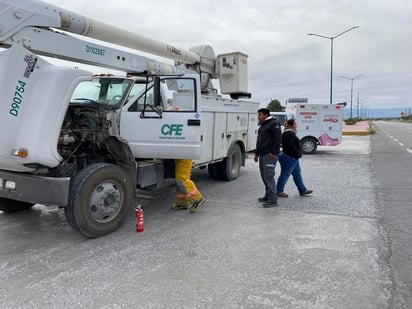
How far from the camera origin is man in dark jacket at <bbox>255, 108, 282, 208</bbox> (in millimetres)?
6727

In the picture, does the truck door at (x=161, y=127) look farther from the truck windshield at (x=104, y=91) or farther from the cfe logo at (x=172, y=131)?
the truck windshield at (x=104, y=91)

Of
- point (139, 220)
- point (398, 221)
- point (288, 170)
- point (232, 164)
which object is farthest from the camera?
point (232, 164)

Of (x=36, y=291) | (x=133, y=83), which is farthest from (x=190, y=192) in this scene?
(x=36, y=291)

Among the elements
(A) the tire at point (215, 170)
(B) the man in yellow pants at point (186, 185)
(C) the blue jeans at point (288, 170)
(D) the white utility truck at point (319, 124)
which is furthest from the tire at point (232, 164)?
(D) the white utility truck at point (319, 124)

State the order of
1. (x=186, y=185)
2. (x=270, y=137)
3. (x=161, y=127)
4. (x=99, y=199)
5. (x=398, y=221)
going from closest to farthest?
(x=99, y=199) < (x=398, y=221) < (x=161, y=127) < (x=186, y=185) < (x=270, y=137)

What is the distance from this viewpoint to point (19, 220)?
5.97 metres

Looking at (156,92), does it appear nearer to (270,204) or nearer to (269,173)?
(269,173)

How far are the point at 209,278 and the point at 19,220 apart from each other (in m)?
3.68

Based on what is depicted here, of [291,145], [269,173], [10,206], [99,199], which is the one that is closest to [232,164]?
[291,145]

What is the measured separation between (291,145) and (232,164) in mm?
2401

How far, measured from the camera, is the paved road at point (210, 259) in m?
3.47

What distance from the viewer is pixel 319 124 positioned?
16.2 metres

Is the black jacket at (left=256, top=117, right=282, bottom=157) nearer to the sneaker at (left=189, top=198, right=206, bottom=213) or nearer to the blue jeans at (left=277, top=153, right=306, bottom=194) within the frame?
the blue jeans at (left=277, top=153, right=306, bottom=194)

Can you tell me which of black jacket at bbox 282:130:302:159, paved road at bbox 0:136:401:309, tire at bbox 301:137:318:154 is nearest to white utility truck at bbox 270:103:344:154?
tire at bbox 301:137:318:154
